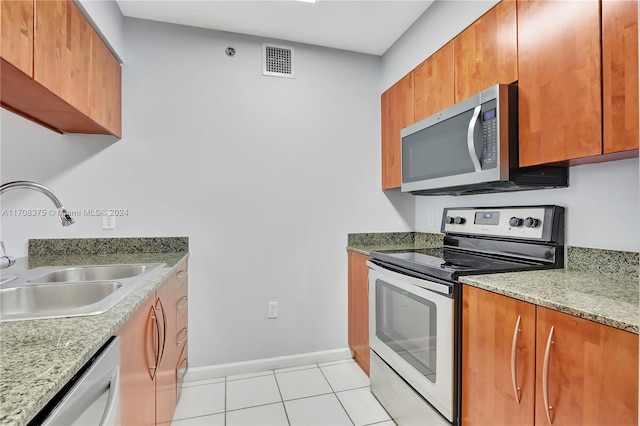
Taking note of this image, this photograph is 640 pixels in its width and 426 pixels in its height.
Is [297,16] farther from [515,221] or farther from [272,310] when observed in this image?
[272,310]

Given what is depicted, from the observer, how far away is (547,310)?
0.99 meters

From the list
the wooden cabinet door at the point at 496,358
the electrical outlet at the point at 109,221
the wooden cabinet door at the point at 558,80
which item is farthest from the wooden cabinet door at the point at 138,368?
the wooden cabinet door at the point at 558,80

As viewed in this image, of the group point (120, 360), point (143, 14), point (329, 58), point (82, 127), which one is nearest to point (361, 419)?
point (120, 360)

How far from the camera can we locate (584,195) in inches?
57.2

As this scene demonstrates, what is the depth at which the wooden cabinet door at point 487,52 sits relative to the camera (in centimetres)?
146

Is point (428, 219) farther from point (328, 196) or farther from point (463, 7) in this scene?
point (463, 7)

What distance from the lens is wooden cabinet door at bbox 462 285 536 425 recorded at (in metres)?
1.05

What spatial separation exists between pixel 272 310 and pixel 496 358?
5.20 feet

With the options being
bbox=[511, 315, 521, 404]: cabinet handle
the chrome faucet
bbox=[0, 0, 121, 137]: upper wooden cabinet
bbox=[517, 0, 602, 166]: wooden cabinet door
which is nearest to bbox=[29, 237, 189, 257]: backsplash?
bbox=[0, 0, 121, 137]: upper wooden cabinet

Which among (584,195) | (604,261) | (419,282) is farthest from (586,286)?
(419,282)

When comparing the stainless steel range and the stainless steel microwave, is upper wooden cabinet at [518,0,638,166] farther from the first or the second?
the stainless steel range

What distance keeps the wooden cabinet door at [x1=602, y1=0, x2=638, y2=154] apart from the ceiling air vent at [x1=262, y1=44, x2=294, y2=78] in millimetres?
1827

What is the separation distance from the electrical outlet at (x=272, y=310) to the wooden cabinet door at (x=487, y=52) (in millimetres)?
1794

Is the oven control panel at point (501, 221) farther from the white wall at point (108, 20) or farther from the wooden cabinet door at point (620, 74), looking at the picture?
the white wall at point (108, 20)
